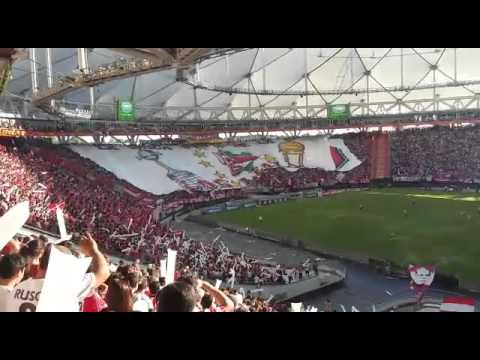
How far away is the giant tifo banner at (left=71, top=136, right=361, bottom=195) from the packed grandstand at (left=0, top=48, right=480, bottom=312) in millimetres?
148

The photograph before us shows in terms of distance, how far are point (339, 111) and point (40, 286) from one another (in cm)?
4350

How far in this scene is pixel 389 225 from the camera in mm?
26000

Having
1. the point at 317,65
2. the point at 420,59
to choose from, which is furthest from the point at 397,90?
the point at 317,65

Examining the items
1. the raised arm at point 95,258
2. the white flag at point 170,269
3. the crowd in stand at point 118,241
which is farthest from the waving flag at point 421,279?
the raised arm at point 95,258

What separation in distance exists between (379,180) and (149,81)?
21.3m

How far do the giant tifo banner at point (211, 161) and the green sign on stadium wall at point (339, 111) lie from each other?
3260 mm

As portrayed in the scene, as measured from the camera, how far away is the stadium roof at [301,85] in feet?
138

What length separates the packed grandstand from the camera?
4941 mm

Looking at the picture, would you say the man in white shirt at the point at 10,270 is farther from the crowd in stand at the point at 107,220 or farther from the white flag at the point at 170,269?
the crowd in stand at the point at 107,220

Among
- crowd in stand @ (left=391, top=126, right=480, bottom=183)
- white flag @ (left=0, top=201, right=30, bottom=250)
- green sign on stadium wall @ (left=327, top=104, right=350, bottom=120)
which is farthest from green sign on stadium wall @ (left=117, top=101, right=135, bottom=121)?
white flag @ (left=0, top=201, right=30, bottom=250)
